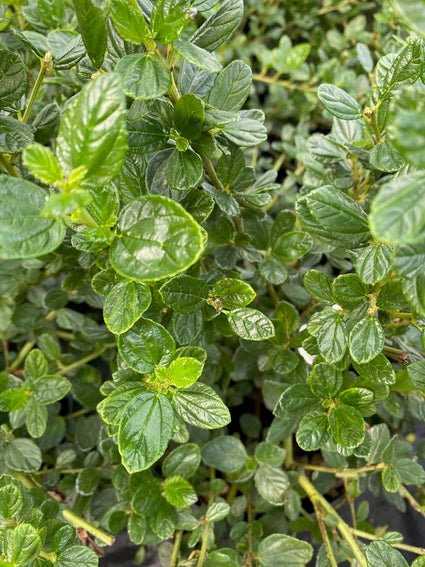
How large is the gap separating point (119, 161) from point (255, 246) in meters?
0.43

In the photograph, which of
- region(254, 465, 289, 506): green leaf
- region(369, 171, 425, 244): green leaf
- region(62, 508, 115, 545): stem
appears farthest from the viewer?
region(254, 465, 289, 506): green leaf

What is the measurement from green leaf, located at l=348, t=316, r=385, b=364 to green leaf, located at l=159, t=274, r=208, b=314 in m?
0.20

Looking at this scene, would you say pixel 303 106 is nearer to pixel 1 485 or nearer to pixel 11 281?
pixel 11 281

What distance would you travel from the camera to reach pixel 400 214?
0.35 metres

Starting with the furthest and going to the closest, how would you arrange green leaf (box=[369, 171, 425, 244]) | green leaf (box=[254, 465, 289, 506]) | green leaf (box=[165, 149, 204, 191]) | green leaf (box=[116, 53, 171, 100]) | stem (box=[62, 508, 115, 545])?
green leaf (box=[254, 465, 289, 506])
stem (box=[62, 508, 115, 545])
green leaf (box=[165, 149, 204, 191])
green leaf (box=[116, 53, 171, 100])
green leaf (box=[369, 171, 425, 244])

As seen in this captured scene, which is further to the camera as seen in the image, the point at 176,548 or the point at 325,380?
the point at 176,548

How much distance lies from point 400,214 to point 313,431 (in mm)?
401

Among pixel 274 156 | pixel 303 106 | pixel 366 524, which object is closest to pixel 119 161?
pixel 366 524

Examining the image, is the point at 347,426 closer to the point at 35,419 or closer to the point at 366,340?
the point at 366,340

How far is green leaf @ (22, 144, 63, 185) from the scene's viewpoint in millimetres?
428

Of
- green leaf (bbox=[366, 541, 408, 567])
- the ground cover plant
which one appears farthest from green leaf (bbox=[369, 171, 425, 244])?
green leaf (bbox=[366, 541, 408, 567])

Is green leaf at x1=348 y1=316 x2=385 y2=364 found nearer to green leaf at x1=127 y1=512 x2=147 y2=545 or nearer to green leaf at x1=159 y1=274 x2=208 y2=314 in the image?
green leaf at x1=159 y1=274 x2=208 y2=314

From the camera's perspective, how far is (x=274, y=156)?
1.63 m

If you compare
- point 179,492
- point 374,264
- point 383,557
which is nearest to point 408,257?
point 374,264
